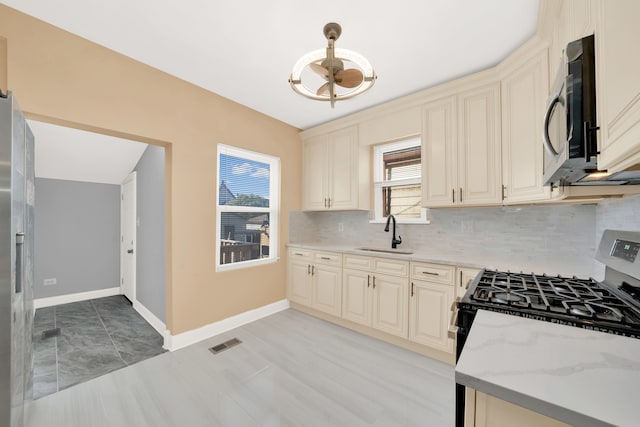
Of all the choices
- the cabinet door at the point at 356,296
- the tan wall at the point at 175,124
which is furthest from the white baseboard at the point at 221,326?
the cabinet door at the point at 356,296

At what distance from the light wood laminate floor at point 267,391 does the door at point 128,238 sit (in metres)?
2.00

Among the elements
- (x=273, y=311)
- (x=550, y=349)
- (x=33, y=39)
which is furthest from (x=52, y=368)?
(x=550, y=349)

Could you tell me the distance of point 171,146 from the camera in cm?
264

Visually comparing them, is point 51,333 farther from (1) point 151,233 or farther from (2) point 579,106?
(2) point 579,106

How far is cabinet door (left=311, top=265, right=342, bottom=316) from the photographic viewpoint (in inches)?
126

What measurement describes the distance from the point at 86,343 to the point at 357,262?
2984 mm

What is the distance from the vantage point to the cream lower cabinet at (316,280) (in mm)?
3236

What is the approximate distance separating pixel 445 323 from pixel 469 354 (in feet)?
6.21

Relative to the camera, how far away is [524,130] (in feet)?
6.82

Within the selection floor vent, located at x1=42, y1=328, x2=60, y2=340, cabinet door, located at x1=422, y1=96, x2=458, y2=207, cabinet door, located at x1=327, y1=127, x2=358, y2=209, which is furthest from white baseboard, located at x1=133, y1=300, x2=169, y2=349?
cabinet door, located at x1=422, y1=96, x2=458, y2=207

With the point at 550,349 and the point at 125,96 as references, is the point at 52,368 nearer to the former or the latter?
the point at 125,96

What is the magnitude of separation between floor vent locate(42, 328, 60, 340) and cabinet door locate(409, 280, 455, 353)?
151 inches

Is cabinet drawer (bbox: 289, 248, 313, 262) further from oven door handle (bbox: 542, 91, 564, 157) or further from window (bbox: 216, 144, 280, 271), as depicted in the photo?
oven door handle (bbox: 542, 91, 564, 157)

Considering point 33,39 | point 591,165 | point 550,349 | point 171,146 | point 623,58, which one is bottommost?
point 550,349
